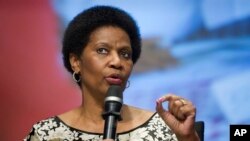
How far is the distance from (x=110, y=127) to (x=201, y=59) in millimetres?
1602

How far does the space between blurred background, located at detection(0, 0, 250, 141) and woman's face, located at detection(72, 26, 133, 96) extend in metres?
0.98

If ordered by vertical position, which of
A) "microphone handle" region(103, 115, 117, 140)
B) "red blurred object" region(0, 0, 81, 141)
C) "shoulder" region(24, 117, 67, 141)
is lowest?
"microphone handle" region(103, 115, 117, 140)

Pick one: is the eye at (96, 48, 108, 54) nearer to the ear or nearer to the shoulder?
the ear

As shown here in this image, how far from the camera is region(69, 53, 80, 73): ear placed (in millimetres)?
1907

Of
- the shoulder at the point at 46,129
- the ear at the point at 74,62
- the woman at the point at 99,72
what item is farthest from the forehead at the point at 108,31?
the shoulder at the point at 46,129

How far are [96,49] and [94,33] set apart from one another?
0.31 ft

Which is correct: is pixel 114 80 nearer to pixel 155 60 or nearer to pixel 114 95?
pixel 114 95

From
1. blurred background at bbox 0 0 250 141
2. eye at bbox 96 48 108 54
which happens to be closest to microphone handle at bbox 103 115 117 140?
eye at bbox 96 48 108 54

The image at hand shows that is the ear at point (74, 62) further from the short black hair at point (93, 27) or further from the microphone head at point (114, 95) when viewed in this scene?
the microphone head at point (114, 95)

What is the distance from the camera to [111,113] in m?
1.30

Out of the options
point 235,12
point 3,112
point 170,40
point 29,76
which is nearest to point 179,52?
point 170,40

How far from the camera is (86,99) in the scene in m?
1.90

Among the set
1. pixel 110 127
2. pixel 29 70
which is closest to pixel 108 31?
pixel 110 127

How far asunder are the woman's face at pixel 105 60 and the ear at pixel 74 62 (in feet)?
0.09
